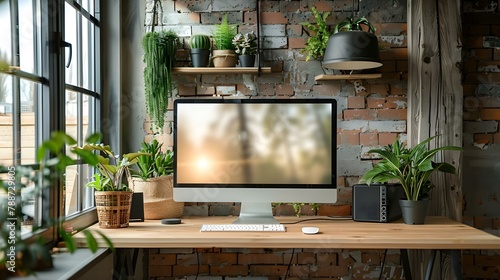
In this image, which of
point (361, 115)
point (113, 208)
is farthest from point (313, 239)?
point (361, 115)

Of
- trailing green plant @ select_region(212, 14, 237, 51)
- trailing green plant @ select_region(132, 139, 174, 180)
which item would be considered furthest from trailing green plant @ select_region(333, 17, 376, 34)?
trailing green plant @ select_region(132, 139, 174, 180)

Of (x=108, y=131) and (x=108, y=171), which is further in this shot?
(x=108, y=131)

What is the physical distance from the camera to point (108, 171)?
2346mm

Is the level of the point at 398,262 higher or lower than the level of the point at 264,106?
lower

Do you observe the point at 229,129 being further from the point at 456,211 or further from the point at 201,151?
the point at 456,211

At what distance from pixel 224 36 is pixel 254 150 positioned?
657 mm

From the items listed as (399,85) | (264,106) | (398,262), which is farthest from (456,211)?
(264,106)

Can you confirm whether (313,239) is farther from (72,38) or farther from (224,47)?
(72,38)

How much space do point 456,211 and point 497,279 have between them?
49 cm

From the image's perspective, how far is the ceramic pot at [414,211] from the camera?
2.47 m

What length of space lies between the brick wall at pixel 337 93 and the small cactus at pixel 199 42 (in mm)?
128

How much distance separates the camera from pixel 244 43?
2809 mm


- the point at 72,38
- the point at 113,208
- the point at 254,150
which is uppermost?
the point at 72,38

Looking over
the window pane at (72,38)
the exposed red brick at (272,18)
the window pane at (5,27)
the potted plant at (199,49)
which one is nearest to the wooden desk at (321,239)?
the window pane at (72,38)
